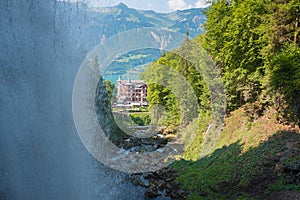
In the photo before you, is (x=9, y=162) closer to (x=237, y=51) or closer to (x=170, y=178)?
(x=170, y=178)

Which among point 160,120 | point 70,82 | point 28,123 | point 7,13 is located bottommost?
point 160,120

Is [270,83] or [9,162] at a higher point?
[270,83]

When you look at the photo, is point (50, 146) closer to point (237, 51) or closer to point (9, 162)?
point (9, 162)

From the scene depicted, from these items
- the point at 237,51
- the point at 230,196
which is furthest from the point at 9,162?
the point at 237,51

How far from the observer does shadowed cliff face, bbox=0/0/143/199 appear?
3.59 meters

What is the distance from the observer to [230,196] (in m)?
6.87

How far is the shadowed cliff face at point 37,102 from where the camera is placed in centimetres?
359

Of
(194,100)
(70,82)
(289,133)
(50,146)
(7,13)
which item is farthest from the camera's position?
(194,100)

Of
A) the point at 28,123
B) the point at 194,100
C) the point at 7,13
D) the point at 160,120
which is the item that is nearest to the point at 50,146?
the point at 28,123

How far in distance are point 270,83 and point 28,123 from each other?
25.9 feet

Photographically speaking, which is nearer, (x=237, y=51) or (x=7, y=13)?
(x=7, y=13)

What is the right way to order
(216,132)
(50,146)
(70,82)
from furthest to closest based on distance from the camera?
1. (216,132)
2. (70,82)
3. (50,146)

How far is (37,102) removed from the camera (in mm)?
4043

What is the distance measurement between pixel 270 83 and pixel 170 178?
5.44 meters
